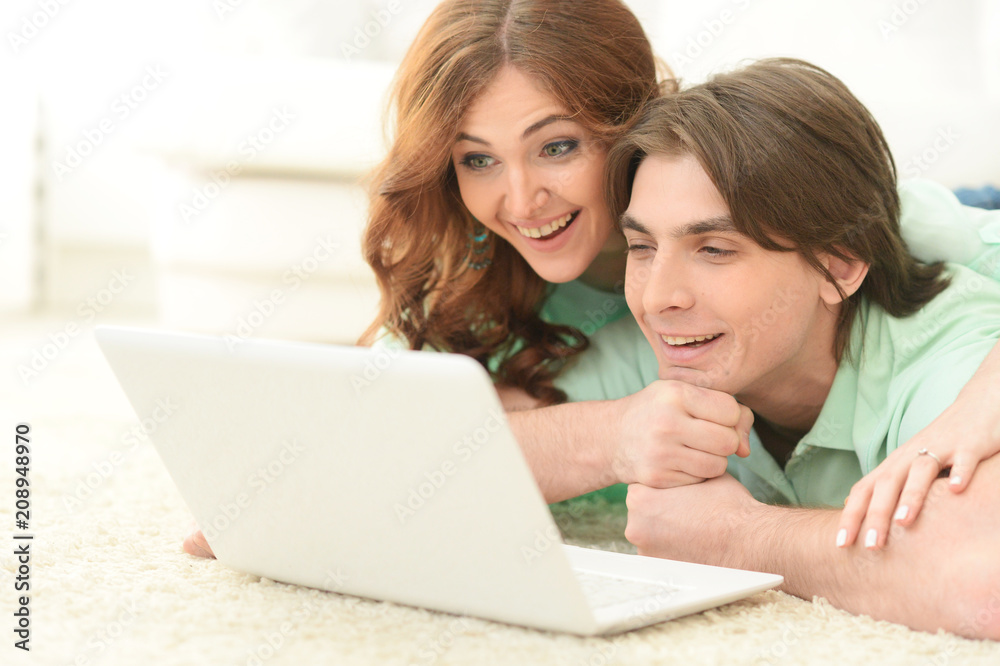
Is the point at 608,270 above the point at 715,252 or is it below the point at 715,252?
below

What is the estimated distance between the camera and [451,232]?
147 cm

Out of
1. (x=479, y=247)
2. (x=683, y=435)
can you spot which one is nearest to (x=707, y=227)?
(x=683, y=435)

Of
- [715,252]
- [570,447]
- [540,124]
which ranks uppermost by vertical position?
[540,124]

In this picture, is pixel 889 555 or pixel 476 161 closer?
pixel 889 555

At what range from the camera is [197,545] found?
3.20 feet

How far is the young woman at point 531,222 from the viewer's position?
113 cm

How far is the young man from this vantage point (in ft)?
3.41

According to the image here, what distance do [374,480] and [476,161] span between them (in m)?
0.72

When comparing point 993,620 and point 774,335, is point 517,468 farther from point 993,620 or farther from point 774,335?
point 774,335

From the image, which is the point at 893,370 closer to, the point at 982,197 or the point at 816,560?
the point at 816,560

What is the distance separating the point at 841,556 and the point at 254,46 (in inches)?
94.7

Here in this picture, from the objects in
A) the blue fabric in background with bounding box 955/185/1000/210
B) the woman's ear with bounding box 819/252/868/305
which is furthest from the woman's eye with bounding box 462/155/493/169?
the blue fabric in background with bounding box 955/185/1000/210

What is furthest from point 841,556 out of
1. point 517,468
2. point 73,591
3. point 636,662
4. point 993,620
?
point 73,591

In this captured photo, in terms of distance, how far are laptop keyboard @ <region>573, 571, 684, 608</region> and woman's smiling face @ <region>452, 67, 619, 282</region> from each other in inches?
22.4
